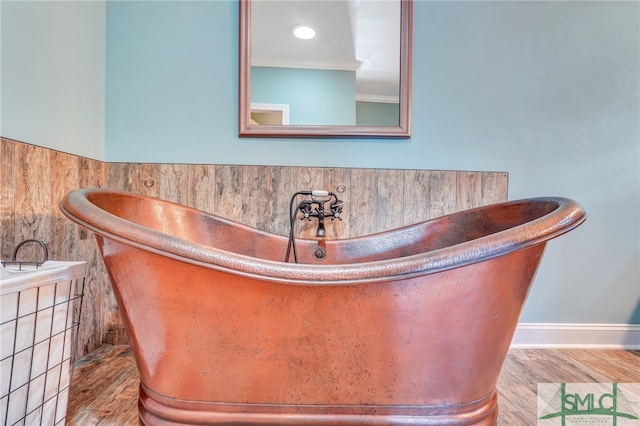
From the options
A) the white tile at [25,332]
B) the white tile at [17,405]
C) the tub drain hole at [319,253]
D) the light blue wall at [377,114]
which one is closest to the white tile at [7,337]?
the white tile at [25,332]

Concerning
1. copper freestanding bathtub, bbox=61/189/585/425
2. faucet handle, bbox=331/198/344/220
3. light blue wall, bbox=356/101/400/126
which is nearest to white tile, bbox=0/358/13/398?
copper freestanding bathtub, bbox=61/189/585/425

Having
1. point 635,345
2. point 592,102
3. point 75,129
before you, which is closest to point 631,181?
point 592,102

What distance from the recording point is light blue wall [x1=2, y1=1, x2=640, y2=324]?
158 centimetres

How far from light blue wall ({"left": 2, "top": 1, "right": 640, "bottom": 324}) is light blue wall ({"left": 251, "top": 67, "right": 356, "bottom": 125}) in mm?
116

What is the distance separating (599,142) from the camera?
5.37 ft

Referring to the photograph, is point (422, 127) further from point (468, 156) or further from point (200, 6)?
point (200, 6)

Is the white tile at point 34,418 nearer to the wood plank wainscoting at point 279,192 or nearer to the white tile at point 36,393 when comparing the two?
the white tile at point 36,393

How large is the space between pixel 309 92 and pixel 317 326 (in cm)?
122

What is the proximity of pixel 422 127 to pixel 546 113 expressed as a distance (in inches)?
26.1

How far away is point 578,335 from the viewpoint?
1.64m

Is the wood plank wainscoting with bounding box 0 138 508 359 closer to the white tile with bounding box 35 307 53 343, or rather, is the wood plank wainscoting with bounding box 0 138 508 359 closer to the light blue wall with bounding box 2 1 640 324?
the light blue wall with bounding box 2 1 640 324

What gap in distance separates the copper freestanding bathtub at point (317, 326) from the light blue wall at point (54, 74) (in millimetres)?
636

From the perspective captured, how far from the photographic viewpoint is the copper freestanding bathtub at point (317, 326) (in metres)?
0.69

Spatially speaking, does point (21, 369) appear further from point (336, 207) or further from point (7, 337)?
point (336, 207)
